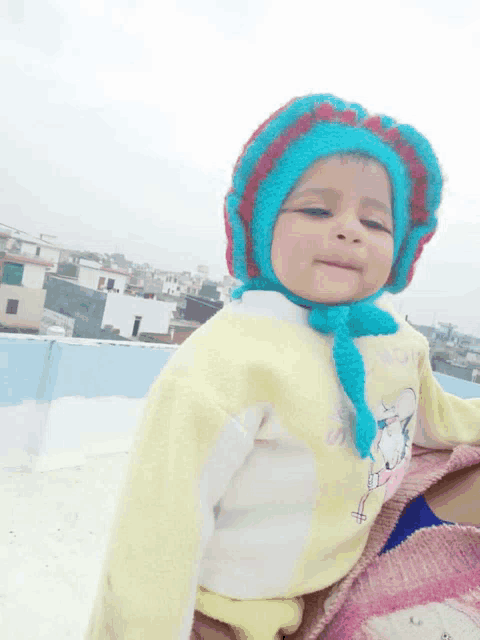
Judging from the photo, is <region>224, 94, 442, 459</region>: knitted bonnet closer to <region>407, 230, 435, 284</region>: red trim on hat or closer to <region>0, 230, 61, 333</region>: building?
<region>407, 230, 435, 284</region>: red trim on hat

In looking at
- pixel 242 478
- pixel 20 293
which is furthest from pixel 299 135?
pixel 20 293

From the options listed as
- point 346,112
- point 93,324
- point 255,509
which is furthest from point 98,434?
point 93,324

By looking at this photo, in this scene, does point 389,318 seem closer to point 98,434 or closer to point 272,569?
point 272,569

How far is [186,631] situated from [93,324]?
20.2 metres

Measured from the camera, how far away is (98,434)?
8.07 feet

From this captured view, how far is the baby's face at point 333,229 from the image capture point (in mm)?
660

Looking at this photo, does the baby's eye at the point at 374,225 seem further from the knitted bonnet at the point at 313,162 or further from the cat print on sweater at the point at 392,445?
the cat print on sweater at the point at 392,445

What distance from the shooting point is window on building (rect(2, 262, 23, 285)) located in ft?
63.9

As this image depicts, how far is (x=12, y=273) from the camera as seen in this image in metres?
19.9

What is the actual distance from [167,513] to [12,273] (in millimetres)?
21577

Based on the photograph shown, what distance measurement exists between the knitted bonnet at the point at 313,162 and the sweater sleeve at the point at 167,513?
7.5 inches

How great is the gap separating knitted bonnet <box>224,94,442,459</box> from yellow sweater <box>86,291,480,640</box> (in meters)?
0.03

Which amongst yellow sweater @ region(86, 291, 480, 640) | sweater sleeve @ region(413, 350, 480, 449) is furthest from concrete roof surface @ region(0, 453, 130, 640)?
sweater sleeve @ region(413, 350, 480, 449)

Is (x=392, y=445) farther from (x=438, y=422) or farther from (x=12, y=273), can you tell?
(x=12, y=273)
